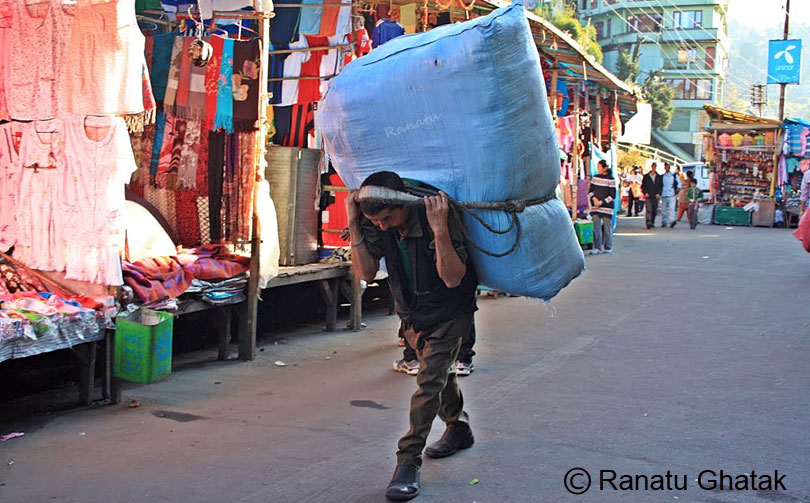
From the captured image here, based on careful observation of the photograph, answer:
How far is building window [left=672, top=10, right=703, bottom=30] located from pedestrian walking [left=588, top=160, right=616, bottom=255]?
5298 cm

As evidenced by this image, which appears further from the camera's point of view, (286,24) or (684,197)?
(684,197)

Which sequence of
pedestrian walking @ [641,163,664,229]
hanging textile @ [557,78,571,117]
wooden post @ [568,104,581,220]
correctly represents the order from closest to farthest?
wooden post @ [568,104,581,220] → hanging textile @ [557,78,571,117] → pedestrian walking @ [641,163,664,229]

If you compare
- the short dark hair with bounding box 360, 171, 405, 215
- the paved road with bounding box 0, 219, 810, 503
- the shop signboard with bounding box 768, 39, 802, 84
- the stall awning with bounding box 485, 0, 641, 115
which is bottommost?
the paved road with bounding box 0, 219, 810, 503

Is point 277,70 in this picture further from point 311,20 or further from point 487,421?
point 487,421

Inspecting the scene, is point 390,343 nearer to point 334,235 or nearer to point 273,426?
point 334,235

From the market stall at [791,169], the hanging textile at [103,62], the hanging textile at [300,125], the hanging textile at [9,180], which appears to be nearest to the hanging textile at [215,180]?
the hanging textile at [300,125]

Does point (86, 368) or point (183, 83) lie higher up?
point (183, 83)

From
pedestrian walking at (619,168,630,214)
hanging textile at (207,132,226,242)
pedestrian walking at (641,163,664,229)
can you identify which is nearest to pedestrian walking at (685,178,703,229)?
pedestrian walking at (641,163,664,229)

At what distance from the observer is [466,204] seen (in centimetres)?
421

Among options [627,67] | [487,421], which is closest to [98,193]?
[487,421]

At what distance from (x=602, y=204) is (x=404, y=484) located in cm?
1274

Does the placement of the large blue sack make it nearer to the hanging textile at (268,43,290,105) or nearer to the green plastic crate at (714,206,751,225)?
the hanging textile at (268,43,290,105)

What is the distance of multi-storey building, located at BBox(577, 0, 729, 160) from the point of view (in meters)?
62.1

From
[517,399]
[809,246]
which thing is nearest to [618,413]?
[517,399]
